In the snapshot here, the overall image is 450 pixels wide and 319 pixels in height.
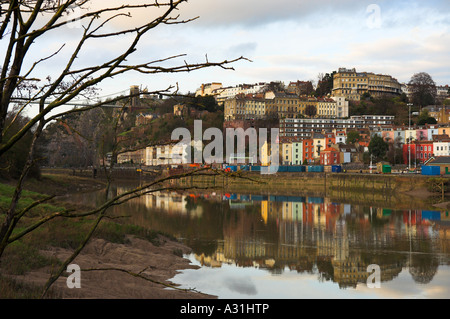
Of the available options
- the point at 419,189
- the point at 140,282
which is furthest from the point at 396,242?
the point at 419,189

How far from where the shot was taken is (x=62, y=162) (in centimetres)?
12012

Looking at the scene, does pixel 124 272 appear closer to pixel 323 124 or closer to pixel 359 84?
pixel 323 124

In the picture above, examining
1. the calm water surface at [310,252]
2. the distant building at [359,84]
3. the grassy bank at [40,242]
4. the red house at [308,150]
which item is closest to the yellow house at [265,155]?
the red house at [308,150]

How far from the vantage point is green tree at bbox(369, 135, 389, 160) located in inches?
3322

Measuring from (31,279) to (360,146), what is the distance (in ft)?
308

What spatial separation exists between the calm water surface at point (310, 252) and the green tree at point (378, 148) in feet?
160

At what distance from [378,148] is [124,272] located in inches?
3018

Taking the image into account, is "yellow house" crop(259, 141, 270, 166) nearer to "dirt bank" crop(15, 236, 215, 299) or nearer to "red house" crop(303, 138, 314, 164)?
"red house" crop(303, 138, 314, 164)

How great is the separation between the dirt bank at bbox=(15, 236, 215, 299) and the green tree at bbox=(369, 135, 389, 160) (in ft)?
229

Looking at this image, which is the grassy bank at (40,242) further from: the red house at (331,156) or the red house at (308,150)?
the red house at (308,150)

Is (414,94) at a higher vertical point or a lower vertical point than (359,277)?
higher

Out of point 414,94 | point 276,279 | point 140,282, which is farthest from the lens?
point 414,94

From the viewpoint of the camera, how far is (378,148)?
277 ft

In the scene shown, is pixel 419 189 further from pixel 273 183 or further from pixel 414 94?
pixel 414 94
